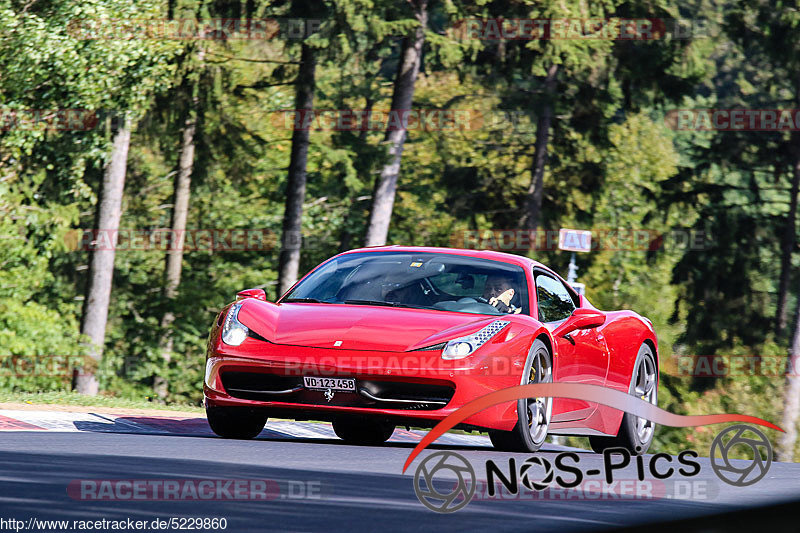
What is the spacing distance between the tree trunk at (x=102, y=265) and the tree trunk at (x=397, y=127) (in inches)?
216

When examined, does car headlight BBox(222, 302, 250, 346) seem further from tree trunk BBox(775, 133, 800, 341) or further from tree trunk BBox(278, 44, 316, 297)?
tree trunk BBox(775, 133, 800, 341)

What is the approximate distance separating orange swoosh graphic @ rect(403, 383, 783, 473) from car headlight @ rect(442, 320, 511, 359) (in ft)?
1.10

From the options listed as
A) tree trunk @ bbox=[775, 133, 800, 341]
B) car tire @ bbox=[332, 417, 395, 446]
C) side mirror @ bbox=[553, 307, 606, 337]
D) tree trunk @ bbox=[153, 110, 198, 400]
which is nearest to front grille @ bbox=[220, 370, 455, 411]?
side mirror @ bbox=[553, 307, 606, 337]

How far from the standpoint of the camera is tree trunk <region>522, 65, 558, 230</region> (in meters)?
37.4

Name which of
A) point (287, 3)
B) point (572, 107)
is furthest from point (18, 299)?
point (572, 107)

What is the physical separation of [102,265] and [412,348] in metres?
21.3

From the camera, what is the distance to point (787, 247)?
37.6 m

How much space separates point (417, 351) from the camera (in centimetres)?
890

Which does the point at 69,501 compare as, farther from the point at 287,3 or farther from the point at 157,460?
the point at 287,3

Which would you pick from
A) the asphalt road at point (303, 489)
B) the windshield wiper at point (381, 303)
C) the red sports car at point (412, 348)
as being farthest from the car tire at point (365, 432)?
the windshield wiper at point (381, 303)

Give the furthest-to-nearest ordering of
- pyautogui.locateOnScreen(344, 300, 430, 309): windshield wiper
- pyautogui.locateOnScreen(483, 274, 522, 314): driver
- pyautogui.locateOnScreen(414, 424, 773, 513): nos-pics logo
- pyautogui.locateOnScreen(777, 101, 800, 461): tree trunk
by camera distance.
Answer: pyautogui.locateOnScreen(777, 101, 800, 461): tree trunk → pyautogui.locateOnScreen(483, 274, 522, 314): driver → pyautogui.locateOnScreen(344, 300, 430, 309): windshield wiper → pyautogui.locateOnScreen(414, 424, 773, 513): nos-pics logo

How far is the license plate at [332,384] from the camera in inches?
348

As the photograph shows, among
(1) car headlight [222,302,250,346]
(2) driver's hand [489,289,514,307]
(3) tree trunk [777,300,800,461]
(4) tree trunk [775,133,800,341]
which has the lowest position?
(3) tree trunk [777,300,800,461]

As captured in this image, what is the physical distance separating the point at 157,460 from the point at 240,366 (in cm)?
134
